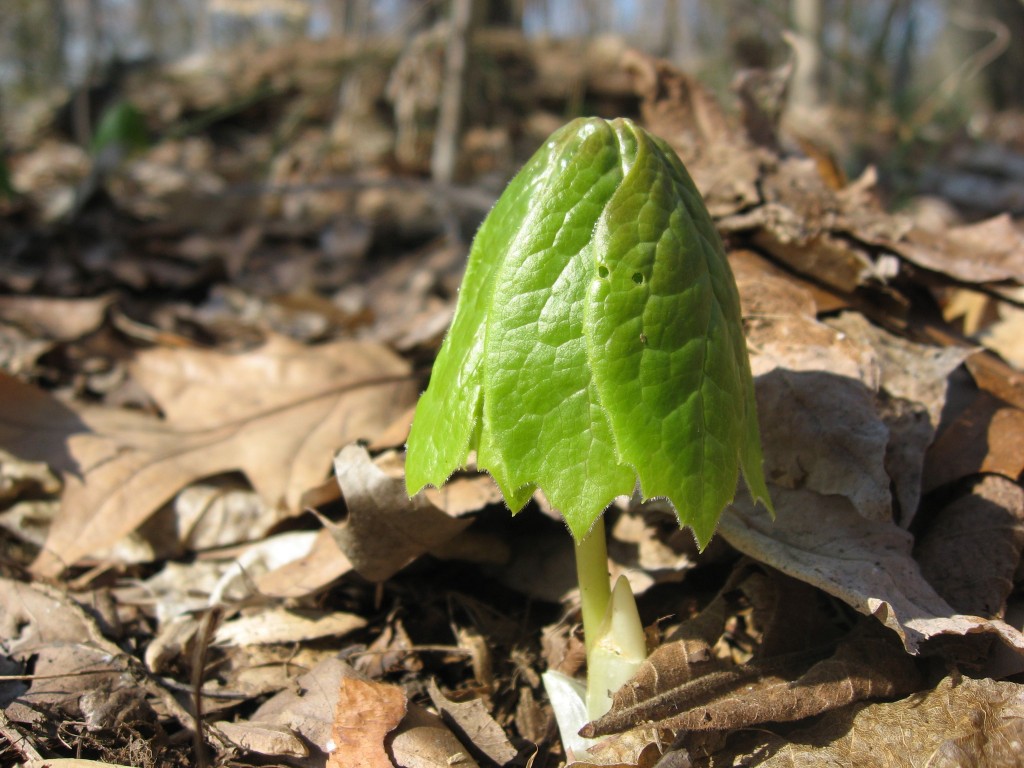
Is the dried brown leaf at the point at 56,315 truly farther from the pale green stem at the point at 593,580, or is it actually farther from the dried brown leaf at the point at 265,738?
the pale green stem at the point at 593,580

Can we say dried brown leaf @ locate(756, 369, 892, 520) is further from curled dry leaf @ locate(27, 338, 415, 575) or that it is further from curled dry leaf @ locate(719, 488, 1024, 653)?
curled dry leaf @ locate(27, 338, 415, 575)

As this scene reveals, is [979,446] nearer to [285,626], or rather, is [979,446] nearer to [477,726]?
[477,726]

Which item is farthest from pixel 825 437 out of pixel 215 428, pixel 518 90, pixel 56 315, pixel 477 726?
pixel 518 90

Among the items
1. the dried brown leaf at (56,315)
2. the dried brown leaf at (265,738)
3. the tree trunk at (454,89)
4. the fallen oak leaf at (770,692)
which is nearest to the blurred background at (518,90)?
the tree trunk at (454,89)

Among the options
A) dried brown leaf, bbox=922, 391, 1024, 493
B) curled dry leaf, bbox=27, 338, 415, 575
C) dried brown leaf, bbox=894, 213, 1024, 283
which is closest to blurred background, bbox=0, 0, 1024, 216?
dried brown leaf, bbox=894, 213, 1024, 283

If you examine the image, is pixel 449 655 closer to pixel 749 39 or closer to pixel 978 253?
pixel 978 253

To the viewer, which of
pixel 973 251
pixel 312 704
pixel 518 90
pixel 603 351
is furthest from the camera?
pixel 518 90
